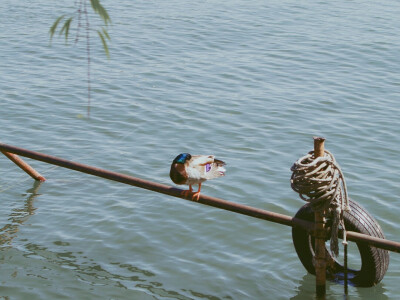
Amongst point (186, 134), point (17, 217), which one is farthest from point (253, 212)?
point (186, 134)

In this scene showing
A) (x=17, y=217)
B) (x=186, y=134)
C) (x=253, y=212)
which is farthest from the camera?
(x=186, y=134)

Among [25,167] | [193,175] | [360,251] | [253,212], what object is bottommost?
[25,167]

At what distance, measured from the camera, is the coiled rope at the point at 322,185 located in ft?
19.4

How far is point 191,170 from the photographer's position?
6.31 m

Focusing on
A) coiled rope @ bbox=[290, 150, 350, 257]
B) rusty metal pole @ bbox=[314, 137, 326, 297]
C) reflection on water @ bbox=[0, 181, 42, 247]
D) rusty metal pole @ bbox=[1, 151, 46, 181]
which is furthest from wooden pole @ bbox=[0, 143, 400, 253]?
rusty metal pole @ bbox=[1, 151, 46, 181]

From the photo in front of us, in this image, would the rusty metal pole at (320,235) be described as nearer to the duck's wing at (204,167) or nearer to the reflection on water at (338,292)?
the reflection on water at (338,292)

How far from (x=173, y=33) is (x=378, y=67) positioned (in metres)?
4.90

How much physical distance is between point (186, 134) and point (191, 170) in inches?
185

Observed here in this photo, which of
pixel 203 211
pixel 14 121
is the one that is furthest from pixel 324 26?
pixel 203 211

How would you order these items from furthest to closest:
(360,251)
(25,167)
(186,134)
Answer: (186,134), (25,167), (360,251)

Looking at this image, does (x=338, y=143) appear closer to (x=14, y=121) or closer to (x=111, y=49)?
(x=14, y=121)

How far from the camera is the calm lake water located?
7.30 m

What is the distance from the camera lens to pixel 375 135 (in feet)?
36.2

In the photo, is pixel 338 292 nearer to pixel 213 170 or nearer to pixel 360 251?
pixel 360 251
